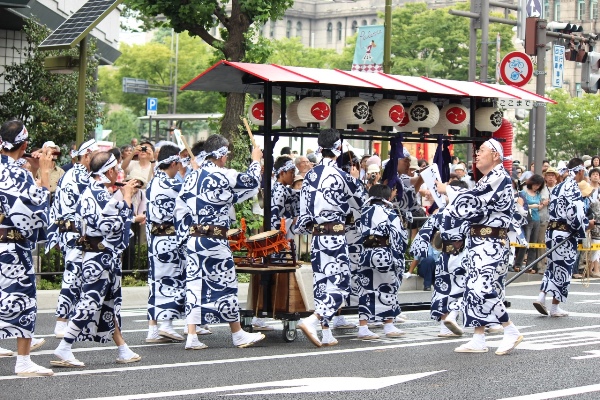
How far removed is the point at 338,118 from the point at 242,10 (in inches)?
276

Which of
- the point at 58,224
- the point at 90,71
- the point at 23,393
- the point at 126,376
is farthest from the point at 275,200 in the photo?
the point at 90,71

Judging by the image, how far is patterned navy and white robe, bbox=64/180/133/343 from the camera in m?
9.55

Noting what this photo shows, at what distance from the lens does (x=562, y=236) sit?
13.8 m

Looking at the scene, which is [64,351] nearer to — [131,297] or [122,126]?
[131,297]

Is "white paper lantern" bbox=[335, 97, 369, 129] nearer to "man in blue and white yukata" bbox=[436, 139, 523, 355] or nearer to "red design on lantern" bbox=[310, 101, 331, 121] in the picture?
"red design on lantern" bbox=[310, 101, 331, 121]

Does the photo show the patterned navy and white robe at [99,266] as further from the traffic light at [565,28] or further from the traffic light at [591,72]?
the traffic light at [565,28]

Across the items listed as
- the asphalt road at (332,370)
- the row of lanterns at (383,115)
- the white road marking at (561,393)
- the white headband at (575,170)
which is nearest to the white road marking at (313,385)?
the asphalt road at (332,370)

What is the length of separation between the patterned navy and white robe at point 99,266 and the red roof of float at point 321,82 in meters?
2.13

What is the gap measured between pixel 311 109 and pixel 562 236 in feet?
12.6

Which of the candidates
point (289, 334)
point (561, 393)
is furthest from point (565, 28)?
point (561, 393)

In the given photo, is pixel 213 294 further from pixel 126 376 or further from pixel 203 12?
pixel 203 12

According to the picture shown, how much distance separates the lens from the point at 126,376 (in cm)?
890

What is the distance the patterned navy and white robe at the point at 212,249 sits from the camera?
1056 cm

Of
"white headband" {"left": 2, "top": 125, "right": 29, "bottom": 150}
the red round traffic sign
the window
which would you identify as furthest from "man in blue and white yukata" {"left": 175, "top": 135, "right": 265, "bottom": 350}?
the window
